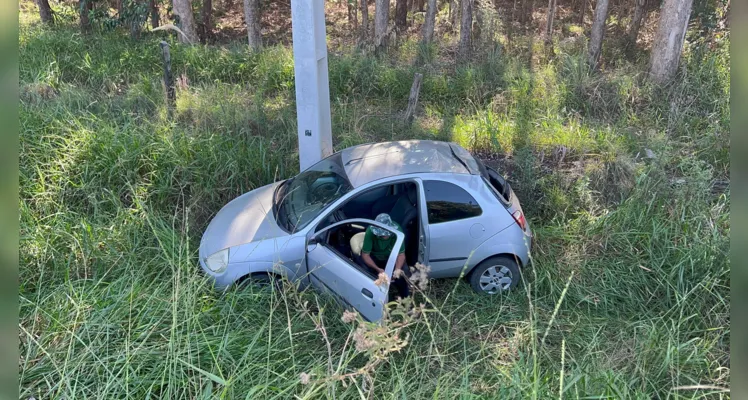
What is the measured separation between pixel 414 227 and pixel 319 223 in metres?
0.96

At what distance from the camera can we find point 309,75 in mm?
6457

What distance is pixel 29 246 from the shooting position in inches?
189

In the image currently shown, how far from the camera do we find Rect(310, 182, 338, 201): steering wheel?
4895mm

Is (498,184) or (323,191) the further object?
(498,184)

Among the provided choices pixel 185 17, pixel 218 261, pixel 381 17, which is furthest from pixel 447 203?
pixel 185 17

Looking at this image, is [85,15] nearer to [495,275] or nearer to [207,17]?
[207,17]

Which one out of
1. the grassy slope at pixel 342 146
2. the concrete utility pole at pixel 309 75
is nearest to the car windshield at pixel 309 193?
the grassy slope at pixel 342 146

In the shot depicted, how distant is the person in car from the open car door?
0.11 m

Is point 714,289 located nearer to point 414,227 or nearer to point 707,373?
point 707,373

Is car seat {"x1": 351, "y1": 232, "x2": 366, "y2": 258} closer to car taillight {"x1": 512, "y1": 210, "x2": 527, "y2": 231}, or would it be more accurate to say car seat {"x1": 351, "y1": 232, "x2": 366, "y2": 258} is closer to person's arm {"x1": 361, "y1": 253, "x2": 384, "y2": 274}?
person's arm {"x1": 361, "y1": 253, "x2": 384, "y2": 274}

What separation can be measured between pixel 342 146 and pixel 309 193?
8.79 feet

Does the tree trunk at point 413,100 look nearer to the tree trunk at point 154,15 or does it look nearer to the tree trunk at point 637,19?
the tree trunk at point 637,19

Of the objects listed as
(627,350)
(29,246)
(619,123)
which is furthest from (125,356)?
(619,123)

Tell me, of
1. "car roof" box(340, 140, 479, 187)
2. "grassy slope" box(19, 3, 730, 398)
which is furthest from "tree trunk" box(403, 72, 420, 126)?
"car roof" box(340, 140, 479, 187)
